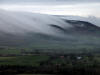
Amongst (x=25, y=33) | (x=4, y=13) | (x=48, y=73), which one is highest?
(x=4, y=13)

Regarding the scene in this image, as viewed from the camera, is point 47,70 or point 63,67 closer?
point 47,70

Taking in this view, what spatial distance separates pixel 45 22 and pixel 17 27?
5.21m

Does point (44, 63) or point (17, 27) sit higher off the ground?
point (17, 27)

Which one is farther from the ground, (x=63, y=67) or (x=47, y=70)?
(x=63, y=67)

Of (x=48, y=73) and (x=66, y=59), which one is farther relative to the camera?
(x=66, y=59)

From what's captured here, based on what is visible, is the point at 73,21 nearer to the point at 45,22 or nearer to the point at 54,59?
the point at 45,22

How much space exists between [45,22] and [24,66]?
31276 mm

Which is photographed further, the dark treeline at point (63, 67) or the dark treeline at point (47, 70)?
the dark treeline at point (63, 67)

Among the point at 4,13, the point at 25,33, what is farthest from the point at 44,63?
the point at 4,13

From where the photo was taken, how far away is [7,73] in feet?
82.6

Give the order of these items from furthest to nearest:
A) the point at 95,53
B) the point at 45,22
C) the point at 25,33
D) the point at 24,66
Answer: the point at 45,22, the point at 25,33, the point at 95,53, the point at 24,66

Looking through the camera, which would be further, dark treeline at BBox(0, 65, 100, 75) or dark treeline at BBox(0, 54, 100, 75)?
dark treeline at BBox(0, 54, 100, 75)

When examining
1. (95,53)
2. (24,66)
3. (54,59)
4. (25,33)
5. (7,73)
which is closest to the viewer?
(7,73)

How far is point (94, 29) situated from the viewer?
55.6 meters
